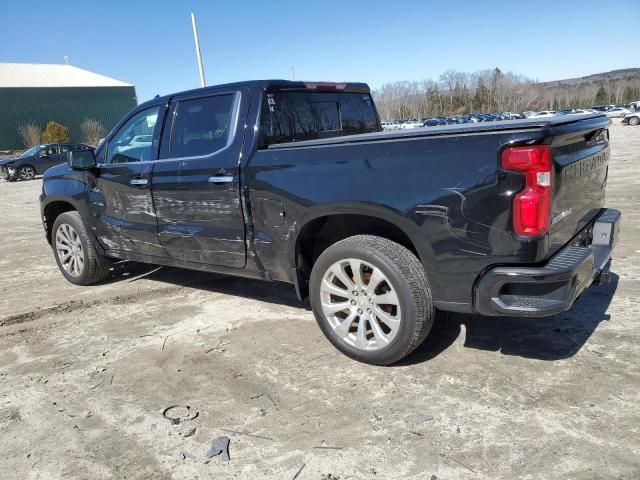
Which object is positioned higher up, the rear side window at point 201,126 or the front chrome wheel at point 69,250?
the rear side window at point 201,126

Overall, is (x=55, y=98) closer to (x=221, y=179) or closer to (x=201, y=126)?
(x=201, y=126)

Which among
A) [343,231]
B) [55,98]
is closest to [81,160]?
[343,231]

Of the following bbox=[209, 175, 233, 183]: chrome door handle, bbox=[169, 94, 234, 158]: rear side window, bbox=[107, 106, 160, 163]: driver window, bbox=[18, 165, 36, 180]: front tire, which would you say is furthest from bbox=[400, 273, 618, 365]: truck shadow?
bbox=[18, 165, 36, 180]: front tire

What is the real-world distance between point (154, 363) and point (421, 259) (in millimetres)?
2048

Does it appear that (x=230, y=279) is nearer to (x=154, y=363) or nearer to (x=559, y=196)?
(x=154, y=363)

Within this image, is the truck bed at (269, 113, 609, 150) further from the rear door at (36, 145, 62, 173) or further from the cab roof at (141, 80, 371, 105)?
the rear door at (36, 145, 62, 173)

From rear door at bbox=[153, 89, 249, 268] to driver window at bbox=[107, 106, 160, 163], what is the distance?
0.21 meters

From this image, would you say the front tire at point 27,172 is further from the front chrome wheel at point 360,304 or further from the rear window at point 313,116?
the front chrome wheel at point 360,304

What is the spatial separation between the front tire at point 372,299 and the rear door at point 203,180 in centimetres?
86

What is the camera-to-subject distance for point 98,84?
56781 mm

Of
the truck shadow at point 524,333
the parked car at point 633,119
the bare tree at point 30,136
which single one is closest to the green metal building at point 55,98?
the bare tree at point 30,136

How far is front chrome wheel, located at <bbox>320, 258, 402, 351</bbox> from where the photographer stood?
10.5 ft

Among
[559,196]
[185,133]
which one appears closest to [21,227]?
[185,133]

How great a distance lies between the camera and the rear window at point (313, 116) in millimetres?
3863
